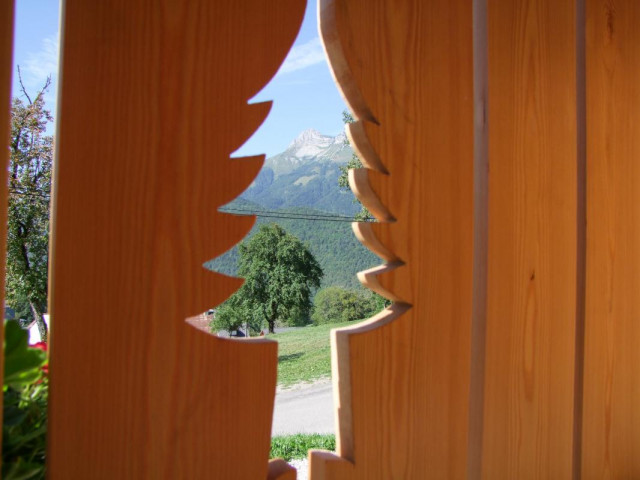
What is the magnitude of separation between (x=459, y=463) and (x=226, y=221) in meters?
0.60

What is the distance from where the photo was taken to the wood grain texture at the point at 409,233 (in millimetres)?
851

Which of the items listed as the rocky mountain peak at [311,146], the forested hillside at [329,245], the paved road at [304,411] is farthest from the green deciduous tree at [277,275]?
the rocky mountain peak at [311,146]

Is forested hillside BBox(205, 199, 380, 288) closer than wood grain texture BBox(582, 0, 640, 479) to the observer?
No

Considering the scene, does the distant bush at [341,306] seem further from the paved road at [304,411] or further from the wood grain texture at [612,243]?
the wood grain texture at [612,243]

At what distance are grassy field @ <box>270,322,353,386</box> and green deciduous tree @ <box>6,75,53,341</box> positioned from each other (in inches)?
171

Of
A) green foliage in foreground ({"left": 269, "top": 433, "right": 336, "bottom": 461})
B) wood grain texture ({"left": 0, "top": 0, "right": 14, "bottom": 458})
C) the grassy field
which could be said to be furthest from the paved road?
wood grain texture ({"left": 0, "top": 0, "right": 14, "bottom": 458})

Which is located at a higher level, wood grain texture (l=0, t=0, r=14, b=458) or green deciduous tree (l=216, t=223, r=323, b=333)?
wood grain texture (l=0, t=0, r=14, b=458)

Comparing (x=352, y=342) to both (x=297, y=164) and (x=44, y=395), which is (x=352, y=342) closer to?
(x=44, y=395)

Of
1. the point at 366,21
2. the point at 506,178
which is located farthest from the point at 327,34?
the point at 506,178

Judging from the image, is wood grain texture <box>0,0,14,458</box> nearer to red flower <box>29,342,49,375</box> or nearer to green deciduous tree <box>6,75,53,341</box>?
red flower <box>29,342,49,375</box>

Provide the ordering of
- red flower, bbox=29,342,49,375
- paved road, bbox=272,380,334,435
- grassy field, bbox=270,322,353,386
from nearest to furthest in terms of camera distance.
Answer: red flower, bbox=29,342,49,375 < paved road, bbox=272,380,334,435 < grassy field, bbox=270,322,353,386

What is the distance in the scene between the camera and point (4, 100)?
1.93 ft

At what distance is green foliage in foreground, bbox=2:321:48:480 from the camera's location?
600 mm

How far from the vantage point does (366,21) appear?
0.87m
